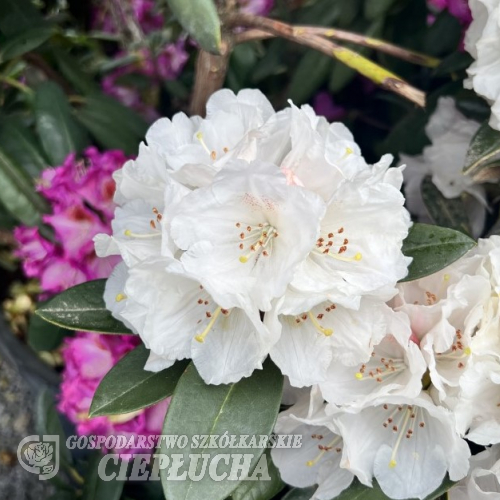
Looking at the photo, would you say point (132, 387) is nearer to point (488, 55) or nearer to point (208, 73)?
point (208, 73)

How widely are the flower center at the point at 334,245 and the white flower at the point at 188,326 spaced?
11cm

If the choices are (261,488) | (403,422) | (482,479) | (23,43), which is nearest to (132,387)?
(261,488)

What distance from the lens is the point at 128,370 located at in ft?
2.67

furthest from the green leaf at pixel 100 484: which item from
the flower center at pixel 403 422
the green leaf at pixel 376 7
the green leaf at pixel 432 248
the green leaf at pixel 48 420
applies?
the green leaf at pixel 376 7

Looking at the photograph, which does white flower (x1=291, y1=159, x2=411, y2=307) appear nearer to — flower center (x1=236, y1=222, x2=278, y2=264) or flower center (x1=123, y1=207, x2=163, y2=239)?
flower center (x1=236, y1=222, x2=278, y2=264)

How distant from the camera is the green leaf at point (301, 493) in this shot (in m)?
0.88

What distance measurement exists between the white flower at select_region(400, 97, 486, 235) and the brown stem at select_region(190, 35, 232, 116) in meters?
0.35

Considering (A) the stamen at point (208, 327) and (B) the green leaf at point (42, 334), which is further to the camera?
(B) the green leaf at point (42, 334)

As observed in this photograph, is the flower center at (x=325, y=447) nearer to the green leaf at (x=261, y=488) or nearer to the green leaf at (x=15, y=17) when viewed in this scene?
the green leaf at (x=261, y=488)

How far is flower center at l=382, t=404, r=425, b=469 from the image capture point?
2.59 ft

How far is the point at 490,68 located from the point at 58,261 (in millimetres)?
650

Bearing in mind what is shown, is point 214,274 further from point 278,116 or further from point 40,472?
point 40,472

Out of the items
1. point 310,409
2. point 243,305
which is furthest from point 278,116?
point 310,409

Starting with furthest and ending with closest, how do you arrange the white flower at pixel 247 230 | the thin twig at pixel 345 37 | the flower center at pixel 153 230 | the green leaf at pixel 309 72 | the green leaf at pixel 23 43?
the green leaf at pixel 309 72, the green leaf at pixel 23 43, the thin twig at pixel 345 37, the flower center at pixel 153 230, the white flower at pixel 247 230
